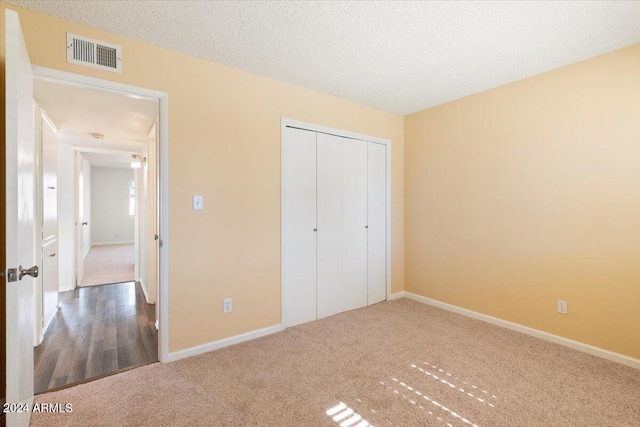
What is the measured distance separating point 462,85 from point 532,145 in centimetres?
89

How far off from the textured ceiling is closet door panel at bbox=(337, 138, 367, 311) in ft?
3.01

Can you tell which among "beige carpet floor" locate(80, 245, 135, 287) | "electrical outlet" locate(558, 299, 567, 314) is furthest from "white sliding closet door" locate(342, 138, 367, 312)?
"beige carpet floor" locate(80, 245, 135, 287)

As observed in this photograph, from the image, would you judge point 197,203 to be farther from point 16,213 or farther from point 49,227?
point 49,227

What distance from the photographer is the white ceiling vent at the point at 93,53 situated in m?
2.00

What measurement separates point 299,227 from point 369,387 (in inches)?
63.0

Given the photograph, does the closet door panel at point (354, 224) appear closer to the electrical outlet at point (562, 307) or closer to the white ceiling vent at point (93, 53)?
the electrical outlet at point (562, 307)

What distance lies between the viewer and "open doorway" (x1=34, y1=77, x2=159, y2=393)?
242 cm

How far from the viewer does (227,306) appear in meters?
2.64

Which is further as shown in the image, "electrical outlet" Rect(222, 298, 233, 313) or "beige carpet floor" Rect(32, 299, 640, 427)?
"electrical outlet" Rect(222, 298, 233, 313)

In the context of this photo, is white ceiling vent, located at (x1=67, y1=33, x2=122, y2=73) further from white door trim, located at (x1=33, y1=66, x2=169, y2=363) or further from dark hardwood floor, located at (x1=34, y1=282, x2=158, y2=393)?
dark hardwood floor, located at (x1=34, y1=282, x2=158, y2=393)

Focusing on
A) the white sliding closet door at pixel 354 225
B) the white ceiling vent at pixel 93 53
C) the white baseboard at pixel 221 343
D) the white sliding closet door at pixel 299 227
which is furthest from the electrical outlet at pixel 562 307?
the white ceiling vent at pixel 93 53

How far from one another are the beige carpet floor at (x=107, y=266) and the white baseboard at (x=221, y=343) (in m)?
3.29

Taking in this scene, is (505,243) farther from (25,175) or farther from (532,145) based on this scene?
(25,175)

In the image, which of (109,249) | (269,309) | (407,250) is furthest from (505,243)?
(109,249)
